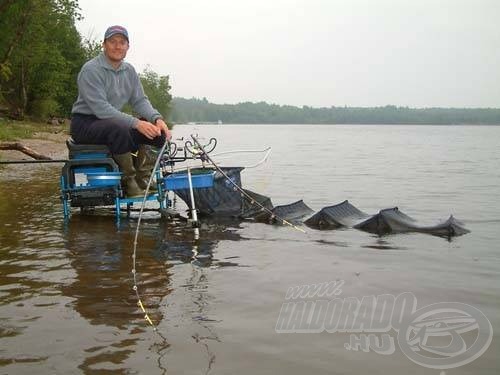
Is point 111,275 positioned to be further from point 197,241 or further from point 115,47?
point 115,47

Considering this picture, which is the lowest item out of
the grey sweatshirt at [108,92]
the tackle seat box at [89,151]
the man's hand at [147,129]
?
the tackle seat box at [89,151]

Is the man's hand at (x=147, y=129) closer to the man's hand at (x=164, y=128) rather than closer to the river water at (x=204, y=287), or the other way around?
the man's hand at (x=164, y=128)

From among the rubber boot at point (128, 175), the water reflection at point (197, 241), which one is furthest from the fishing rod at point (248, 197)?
the rubber boot at point (128, 175)

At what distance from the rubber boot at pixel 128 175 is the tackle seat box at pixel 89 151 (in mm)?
168

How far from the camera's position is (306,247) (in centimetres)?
686

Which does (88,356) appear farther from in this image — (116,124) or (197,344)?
(116,124)

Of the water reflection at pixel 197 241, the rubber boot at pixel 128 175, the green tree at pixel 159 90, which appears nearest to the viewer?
the water reflection at pixel 197 241

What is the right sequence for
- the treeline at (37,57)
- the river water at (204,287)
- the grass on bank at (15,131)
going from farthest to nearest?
the treeline at (37,57)
the grass on bank at (15,131)
the river water at (204,287)

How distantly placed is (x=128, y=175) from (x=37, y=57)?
116 feet

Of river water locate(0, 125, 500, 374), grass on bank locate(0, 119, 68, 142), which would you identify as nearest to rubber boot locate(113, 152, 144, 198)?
river water locate(0, 125, 500, 374)

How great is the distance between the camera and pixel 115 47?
784 centimetres

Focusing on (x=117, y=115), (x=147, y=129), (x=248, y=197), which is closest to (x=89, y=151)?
(x=117, y=115)

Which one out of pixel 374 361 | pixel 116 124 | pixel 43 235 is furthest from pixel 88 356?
pixel 116 124

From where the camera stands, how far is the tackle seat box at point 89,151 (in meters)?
8.09
